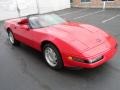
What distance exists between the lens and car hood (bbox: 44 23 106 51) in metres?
3.53

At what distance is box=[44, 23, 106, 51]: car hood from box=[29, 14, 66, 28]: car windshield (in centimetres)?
38

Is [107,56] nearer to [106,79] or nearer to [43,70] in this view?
[106,79]

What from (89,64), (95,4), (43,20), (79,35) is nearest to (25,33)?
(43,20)

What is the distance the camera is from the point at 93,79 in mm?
3484

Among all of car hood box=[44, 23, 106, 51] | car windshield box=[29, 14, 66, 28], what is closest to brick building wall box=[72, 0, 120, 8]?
car windshield box=[29, 14, 66, 28]

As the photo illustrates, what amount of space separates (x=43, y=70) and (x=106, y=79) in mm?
1538

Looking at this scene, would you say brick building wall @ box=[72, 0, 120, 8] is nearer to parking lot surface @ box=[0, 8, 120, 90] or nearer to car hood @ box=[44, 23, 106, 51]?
parking lot surface @ box=[0, 8, 120, 90]

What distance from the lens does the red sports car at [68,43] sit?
10.9 feet

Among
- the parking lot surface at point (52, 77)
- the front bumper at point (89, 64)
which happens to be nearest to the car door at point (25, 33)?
the parking lot surface at point (52, 77)

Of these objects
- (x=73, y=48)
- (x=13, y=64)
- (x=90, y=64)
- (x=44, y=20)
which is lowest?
(x=13, y=64)

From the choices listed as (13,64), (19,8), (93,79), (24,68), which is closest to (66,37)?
(93,79)

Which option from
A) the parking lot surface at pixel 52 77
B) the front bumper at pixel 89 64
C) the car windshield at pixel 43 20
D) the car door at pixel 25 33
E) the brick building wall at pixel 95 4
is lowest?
the parking lot surface at pixel 52 77

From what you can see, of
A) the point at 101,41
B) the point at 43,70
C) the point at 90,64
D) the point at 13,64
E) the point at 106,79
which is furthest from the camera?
the point at 13,64

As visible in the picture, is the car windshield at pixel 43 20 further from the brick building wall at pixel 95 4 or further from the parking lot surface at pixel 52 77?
the brick building wall at pixel 95 4
